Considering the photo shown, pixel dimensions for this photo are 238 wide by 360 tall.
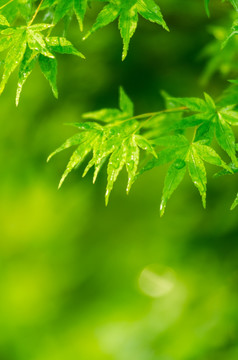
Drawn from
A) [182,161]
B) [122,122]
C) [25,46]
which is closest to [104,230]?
[122,122]

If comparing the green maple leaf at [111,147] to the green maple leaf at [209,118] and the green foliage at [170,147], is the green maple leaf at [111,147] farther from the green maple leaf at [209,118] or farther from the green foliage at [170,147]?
the green maple leaf at [209,118]

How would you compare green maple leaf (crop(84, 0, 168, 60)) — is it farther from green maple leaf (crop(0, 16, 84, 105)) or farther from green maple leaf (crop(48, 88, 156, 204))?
green maple leaf (crop(48, 88, 156, 204))

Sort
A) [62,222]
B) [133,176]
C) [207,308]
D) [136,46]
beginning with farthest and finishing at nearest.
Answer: [62,222]
[136,46]
[207,308]
[133,176]

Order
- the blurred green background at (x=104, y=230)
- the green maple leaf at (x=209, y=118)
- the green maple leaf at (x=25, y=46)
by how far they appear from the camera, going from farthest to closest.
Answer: the blurred green background at (x=104, y=230), the green maple leaf at (x=209, y=118), the green maple leaf at (x=25, y=46)

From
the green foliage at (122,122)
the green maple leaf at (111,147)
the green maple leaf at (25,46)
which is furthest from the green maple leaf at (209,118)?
the green maple leaf at (25,46)

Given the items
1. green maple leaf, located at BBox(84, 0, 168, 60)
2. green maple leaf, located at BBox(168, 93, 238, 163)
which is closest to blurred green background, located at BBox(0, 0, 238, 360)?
green maple leaf, located at BBox(168, 93, 238, 163)

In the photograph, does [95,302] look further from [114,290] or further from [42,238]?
[42,238]

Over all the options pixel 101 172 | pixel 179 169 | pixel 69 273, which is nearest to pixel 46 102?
pixel 101 172
